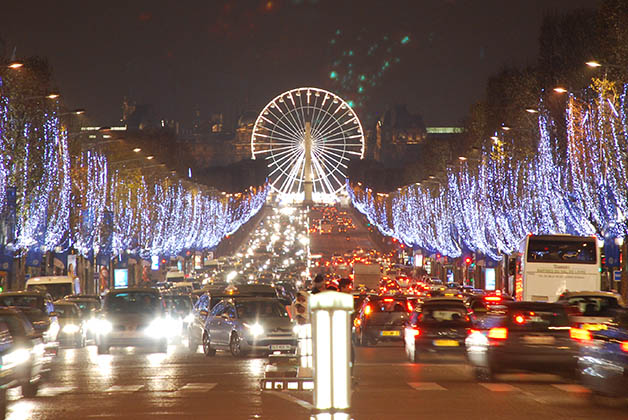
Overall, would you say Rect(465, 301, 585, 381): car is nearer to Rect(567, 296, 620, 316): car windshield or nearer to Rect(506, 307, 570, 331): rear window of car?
Rect(506, 307, 570, 331): rear window of car

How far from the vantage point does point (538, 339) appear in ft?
74.6

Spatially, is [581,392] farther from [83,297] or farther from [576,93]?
[576,93]

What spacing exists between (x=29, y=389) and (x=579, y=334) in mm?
9875

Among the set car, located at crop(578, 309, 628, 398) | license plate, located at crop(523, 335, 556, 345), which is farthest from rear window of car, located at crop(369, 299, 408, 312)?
car, located at crop(578, 309, 628, 398)

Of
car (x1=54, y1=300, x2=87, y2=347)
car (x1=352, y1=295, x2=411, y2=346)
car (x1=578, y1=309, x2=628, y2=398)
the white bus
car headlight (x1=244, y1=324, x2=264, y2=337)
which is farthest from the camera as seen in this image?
the white bus

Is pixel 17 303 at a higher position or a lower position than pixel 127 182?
lower

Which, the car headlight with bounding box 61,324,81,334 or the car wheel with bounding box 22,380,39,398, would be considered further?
the car headlight with bounding box 61,324,81,334

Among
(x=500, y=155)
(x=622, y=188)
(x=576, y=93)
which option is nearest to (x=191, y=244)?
(x=500, y=155)

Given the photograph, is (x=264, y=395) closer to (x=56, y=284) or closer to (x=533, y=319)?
(x=533, y=319)

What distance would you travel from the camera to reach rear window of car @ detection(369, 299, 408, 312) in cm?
3775

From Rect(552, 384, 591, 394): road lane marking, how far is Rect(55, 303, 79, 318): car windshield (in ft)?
67.6

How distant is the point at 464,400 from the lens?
18.9m

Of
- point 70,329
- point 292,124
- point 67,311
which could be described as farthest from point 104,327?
point 292,124

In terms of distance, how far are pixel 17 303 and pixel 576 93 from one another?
3476 cm
